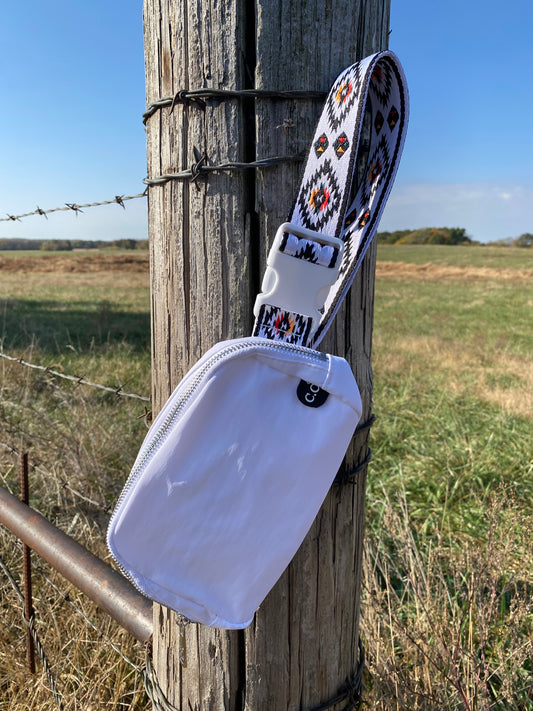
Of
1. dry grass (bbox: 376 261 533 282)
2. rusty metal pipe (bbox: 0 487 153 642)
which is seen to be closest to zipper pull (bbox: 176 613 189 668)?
rusty metal pipe (bbox: 0 487 153 642)

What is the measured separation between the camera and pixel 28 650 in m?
2.03

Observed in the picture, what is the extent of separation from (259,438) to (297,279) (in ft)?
0.87

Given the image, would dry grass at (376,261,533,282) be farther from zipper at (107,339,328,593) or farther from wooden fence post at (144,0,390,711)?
zipper at (107,339,328,593)

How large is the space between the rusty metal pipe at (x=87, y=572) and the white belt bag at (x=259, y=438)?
537mm

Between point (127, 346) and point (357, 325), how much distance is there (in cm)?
697

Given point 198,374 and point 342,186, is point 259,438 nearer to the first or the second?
point 198,374

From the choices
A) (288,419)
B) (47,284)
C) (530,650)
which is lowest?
(47,284)

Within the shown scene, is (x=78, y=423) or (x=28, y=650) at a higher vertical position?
(x=78, y=423)

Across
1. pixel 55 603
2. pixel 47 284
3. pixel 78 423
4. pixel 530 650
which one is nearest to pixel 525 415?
pixel 530 650

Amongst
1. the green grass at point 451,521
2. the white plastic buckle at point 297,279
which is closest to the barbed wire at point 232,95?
the white plastic buckle at point 297,279

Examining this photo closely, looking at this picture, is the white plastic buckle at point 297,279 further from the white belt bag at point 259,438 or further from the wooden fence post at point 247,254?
the wooden fence post at point 247,254

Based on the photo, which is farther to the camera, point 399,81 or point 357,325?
point 357,325

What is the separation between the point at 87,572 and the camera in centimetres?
147

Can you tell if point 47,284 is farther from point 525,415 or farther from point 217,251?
point 217,251
